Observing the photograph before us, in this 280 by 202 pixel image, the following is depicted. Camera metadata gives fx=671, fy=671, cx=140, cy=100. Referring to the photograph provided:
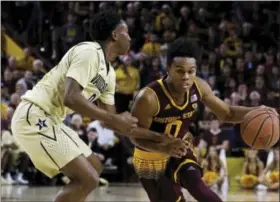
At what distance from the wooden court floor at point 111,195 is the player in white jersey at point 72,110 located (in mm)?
4338

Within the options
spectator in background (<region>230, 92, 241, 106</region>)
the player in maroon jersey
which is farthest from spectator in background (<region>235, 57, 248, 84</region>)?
the player in maroon jersey

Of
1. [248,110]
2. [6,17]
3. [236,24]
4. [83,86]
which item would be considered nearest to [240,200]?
[248,110]

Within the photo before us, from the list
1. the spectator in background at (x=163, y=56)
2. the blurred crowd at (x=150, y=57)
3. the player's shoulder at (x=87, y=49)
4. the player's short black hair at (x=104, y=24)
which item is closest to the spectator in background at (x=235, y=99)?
the blurred crowd at (x=150, y=57)

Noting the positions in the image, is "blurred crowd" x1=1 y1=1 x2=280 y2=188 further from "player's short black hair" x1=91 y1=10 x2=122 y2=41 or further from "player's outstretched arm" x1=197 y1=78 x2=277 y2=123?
"player's short black hair" x1=91 y1=10 x2=122 y2=41

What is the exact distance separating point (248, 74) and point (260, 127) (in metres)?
8.22

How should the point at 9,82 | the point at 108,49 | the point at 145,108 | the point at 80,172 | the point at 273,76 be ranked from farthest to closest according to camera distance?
the point at 9,82 < the point at 273,76 < the point at 145,108 < the point at 108,49 < the point at 80,172

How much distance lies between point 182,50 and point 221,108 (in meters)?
0.80

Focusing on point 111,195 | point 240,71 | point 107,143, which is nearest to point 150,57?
point 240,71

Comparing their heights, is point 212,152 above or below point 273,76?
below

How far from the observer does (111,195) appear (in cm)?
1040

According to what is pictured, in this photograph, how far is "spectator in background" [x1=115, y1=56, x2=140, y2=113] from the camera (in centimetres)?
1309

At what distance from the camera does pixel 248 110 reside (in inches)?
235

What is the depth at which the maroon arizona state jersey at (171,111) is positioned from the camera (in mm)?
5504

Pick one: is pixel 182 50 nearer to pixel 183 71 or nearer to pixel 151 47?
pixel 183 71
